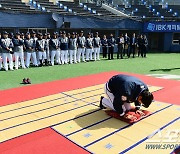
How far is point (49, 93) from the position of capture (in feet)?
23.0

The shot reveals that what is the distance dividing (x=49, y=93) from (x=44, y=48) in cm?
632

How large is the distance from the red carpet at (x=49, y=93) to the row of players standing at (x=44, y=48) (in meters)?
4.17

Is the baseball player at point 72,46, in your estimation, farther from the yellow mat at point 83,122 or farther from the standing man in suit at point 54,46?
the yellow mat at point 83,122

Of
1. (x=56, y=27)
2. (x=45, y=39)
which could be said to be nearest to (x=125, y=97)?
(x=45, y=39)

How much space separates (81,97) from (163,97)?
2.26 m

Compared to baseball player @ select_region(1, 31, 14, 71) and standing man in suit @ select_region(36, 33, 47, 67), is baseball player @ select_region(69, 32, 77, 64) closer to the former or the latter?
standing man in suit @ select_region(36, 33, 47, 67)

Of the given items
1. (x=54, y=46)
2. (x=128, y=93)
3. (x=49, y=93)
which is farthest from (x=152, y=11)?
(x=128, y=93)

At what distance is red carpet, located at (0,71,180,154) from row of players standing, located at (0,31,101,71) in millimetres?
4167

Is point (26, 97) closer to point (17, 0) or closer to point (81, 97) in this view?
point (81, 97)

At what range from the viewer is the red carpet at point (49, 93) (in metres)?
3.73

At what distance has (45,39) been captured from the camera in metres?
12.8

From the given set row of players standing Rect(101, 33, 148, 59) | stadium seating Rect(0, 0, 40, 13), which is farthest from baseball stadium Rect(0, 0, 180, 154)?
stadium seating Rect(0, 0, 40, 13)

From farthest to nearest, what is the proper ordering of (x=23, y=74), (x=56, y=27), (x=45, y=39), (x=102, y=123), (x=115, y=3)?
(x=115, y=3) → (x=56, y=27) → (x=45, y=39) → (x=23, y=74) → (x=102, y=123)

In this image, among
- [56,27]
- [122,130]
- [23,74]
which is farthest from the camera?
[56,27]
